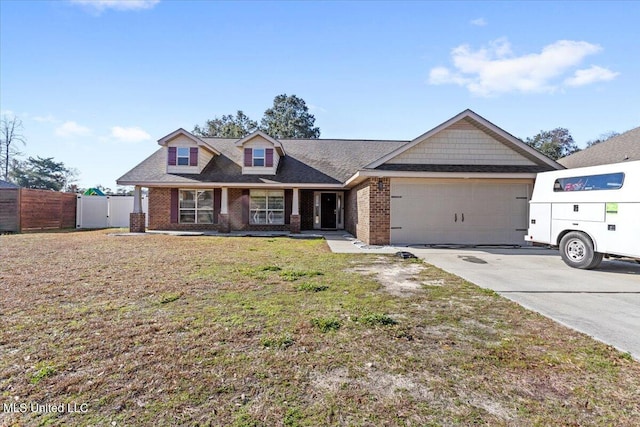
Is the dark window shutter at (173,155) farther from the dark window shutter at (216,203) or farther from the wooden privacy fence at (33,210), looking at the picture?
the wooden privacy fence at (33,210)

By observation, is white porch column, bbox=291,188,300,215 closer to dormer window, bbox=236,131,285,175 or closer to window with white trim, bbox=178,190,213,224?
dormer window, bbox=236,131,285,175

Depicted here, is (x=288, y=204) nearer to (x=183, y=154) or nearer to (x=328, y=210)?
(x=328, y=210)

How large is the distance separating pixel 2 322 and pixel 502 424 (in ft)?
16.4

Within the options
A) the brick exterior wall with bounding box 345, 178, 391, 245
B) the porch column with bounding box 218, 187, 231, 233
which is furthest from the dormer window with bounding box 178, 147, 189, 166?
the brick exterior wall with bounding box 345, 178, 391, 245

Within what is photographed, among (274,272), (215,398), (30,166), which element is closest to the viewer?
(215,398)

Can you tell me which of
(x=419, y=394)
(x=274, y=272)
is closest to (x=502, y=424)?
(x=419, y=394)

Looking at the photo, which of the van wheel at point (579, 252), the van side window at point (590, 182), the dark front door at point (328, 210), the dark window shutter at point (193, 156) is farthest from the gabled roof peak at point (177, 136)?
the van wheel at point (579, 252)

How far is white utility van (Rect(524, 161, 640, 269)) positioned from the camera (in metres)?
6.29

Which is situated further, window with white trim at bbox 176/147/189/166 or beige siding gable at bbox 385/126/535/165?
window with white trim at bbox 176/147/189/166

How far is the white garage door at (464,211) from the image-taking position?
1141 centimetres

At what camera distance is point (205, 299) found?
4.61 metres

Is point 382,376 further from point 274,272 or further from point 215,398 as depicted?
point 274,272

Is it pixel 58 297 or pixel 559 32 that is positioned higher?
pixel 559 32

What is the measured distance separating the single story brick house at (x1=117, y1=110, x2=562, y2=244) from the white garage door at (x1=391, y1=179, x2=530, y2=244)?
0.04 metres
